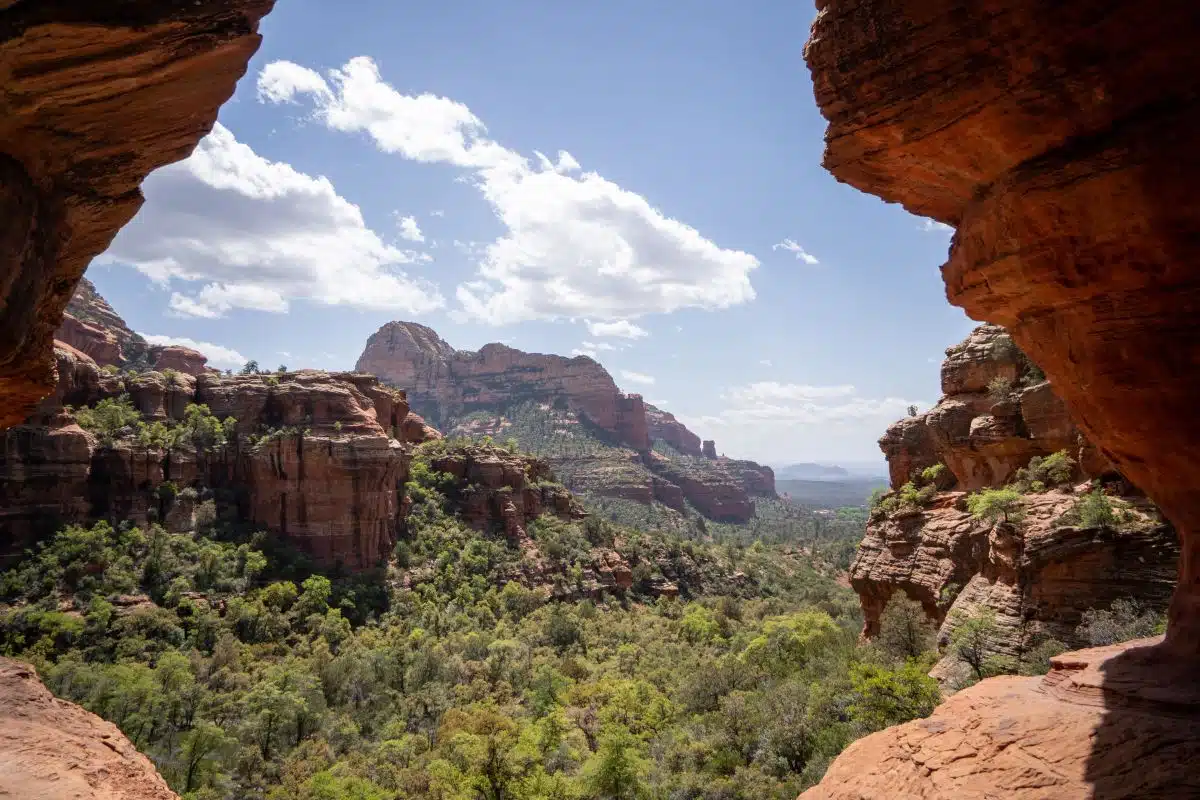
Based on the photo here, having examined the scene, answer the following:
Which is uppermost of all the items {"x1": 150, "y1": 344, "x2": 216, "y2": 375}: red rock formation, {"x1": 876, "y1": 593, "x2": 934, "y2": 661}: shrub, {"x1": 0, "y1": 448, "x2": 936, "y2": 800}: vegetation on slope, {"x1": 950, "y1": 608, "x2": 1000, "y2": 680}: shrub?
{"x1": 150, "y1": 344, "x2": 216, "y2": 375}: red rock formation

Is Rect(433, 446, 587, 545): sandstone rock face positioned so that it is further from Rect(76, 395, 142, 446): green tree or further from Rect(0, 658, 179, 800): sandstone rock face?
Rect(0, 658, 179, 800): sandstone rock face

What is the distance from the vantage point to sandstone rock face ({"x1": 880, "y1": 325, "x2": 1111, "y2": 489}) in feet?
82.4

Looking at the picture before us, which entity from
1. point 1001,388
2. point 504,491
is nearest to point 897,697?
point 1001,388

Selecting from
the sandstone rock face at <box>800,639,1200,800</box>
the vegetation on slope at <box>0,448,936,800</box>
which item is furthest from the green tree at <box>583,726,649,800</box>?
the sandstone rock face at <box>800,639,1200,800</box>

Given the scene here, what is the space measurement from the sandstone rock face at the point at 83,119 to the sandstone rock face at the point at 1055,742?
15.8 meters

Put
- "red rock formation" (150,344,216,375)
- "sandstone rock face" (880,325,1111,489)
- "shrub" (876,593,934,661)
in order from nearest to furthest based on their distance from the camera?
"shrub" (876,593,934,661) < "sandstone rock face" (880,325,1111,489) < "red rock formation" (150,344,216,375)

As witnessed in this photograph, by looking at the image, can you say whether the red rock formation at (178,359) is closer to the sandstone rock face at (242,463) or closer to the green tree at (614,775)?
the sandstone rock face at (242,463)

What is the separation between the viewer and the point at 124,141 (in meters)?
9.41

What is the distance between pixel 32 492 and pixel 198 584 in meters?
13.7

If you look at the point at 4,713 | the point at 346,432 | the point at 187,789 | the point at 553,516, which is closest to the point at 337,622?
the point at 346,432

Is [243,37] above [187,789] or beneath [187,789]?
above

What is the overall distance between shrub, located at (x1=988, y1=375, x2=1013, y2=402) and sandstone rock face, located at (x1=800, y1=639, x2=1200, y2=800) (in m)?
18.8

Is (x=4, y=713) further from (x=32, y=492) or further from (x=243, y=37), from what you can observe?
(x=32, y=492)

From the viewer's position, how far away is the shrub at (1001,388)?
27891 millimetres
